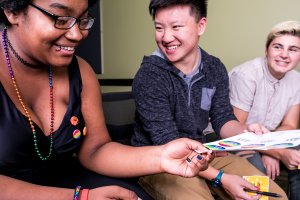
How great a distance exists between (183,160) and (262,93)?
102 centimetres

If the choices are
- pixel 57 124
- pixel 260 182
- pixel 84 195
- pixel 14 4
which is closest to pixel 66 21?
pixel 14 4

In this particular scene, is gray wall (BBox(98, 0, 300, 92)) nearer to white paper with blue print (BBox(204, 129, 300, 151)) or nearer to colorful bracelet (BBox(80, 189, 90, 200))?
white paper with blue print (BBox(204, 129, 300, 151))

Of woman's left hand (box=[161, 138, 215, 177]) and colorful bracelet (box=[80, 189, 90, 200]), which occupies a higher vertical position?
woman's left hand (box=[161, 138, 215, 177])

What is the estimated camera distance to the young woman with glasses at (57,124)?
926 mm

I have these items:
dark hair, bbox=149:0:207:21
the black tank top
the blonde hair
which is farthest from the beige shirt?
the black tank top

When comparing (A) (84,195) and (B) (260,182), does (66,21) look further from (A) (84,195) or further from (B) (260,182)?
(B) (260,182)

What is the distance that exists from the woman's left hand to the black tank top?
1.03 feet

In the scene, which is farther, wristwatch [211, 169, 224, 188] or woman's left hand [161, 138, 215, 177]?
wristwatch [211, 169, 224, 188]

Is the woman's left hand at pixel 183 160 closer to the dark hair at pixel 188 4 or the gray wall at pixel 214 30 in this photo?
the dark hair at pixel 188 4

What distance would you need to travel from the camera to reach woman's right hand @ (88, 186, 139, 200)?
3.03 ft

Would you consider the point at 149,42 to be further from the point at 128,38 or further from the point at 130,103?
the point at 130,103

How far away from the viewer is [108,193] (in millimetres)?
931

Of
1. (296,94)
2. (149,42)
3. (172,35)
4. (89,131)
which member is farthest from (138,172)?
(149,42)

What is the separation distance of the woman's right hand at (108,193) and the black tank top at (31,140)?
220 mm
